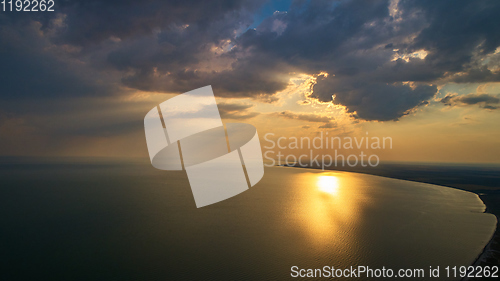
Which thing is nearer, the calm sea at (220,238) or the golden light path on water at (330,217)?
the calm sea at (220,238)

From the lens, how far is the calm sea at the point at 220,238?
13.0 metres

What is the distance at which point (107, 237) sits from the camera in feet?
57.8

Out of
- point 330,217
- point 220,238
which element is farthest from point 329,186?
point 220,238

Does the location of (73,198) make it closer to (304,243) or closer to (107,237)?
(107,237)

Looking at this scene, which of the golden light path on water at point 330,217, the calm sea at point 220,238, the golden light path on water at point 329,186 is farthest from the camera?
the golden light path on water at point 329,186

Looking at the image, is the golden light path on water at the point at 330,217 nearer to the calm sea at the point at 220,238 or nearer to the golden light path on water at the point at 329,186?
the calm sea at the point at 220,238

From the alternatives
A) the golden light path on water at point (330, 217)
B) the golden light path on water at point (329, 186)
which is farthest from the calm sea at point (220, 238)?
the golden light path on water at point (329, 186)

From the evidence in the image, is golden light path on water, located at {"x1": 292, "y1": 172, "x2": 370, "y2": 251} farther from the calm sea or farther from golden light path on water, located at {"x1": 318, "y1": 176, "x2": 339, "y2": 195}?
golden light path on water, located at {"x1": 318, "y1": 176, "x2": 339, "y2": 195}

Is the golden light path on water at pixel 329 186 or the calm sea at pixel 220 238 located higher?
the calm sea at pixel 220 238

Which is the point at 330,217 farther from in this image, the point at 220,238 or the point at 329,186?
the point at 329,186

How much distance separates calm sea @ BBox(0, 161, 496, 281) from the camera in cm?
1300

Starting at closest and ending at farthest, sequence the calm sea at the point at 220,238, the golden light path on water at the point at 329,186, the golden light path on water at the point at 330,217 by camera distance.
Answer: the calm sea at the point at 220,238, the golden light path on water at the point at 330,217, the golden light path on water at the point at 329,186

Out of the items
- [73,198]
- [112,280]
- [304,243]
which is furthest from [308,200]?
[73,198]

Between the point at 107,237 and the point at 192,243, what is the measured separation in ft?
21.8
